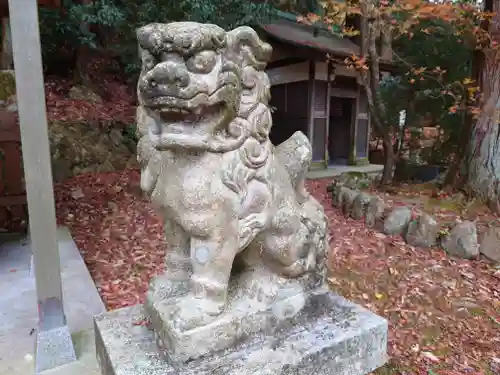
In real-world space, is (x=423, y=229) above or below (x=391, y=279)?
above

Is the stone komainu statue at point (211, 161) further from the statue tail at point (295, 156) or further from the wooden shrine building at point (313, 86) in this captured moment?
the wooden shrine building at point (313, 86)

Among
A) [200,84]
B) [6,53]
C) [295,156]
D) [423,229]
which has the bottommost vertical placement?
[423,229]

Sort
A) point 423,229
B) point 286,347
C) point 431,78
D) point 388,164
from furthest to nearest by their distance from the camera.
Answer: point 431,78 < point 388,164 < point 423,229 < point 286,347

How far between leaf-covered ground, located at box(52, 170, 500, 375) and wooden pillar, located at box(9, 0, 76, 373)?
31.7 inches

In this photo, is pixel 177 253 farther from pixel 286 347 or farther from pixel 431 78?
pixel 431 78

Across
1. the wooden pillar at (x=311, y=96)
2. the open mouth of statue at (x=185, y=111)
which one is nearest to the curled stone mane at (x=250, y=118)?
the open mouth of statue at (x=185, y=111)

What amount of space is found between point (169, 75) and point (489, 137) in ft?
16.7

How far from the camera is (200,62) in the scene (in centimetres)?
142

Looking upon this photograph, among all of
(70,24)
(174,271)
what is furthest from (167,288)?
(70,24)

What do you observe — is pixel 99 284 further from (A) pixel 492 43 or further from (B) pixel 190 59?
(A) pixel 492 43

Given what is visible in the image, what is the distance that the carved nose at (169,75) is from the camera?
4.53ft

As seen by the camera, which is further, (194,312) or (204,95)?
(194,312)

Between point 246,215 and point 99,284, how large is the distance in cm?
241

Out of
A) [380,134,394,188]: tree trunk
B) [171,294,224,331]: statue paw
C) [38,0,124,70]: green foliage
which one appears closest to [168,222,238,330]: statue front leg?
[171,294,224,331]: statue paw
